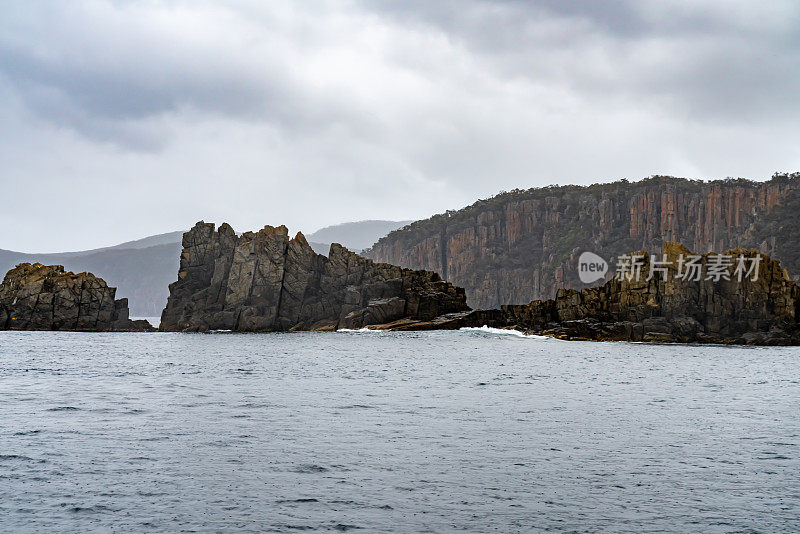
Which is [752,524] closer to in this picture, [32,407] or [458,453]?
[458,453]

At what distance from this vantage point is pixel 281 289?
163250 mm

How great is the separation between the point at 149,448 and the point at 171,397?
16.0m

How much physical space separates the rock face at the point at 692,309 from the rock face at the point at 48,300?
101478 millimetres

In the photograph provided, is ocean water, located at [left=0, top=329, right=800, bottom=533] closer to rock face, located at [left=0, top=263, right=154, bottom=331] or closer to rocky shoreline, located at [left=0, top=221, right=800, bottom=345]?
rocky shoreline, located at [left=0, top=221, right=800, bottom=345]

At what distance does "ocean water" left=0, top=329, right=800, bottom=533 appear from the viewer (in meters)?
18.3

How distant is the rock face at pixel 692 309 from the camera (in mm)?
128500

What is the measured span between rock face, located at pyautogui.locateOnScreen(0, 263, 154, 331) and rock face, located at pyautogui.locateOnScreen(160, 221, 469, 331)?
1682 centimetres

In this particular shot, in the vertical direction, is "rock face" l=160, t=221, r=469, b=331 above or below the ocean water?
above

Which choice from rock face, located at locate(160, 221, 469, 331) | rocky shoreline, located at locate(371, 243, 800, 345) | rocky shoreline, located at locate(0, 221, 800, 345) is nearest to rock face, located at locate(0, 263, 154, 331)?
rocky shoreline, located at locate(0, 221, 800, 345)

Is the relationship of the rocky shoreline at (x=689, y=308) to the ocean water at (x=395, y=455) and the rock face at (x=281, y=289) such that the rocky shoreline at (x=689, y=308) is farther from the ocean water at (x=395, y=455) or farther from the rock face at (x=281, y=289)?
the ocean water at (x=395, y=455)

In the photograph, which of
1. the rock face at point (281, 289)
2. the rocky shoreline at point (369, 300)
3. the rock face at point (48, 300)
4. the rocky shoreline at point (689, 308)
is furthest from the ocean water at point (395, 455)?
the rock face at point (48, 300)

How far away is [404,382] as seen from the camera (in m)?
51.9

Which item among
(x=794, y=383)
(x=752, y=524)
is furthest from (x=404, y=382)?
(x=752, y=524)

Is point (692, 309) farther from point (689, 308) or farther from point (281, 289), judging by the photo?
point (281, 289)
